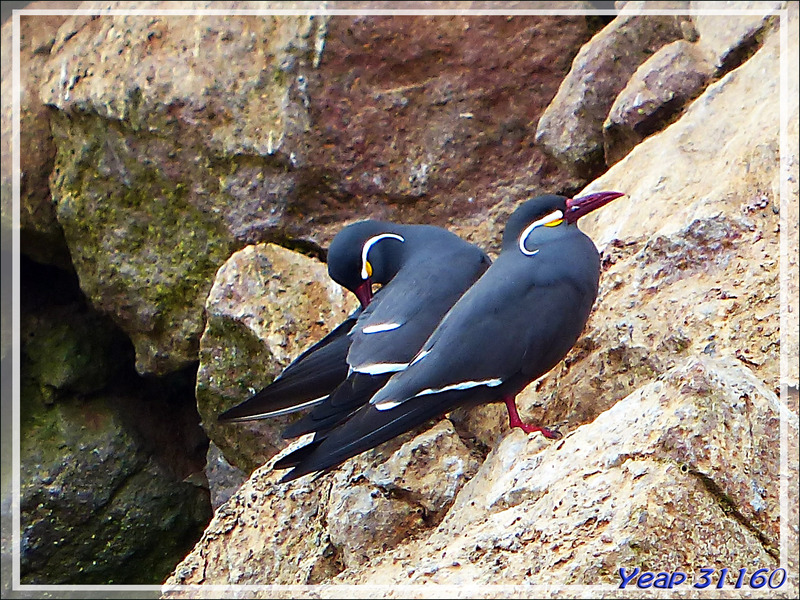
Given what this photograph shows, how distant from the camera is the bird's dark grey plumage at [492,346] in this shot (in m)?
2.84

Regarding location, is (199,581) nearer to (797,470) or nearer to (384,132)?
(797,470)

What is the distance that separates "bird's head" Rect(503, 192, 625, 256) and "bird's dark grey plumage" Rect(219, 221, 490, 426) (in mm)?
341

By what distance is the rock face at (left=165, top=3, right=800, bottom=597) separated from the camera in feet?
7.63

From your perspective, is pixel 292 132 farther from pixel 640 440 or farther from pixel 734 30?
pixel 640 440

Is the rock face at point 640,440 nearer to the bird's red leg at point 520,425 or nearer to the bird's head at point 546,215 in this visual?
the bird's red leg at point 520,425

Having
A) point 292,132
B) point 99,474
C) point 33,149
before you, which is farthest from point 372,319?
point 33,149

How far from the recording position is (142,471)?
5574 millimetres

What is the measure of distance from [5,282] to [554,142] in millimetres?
3649

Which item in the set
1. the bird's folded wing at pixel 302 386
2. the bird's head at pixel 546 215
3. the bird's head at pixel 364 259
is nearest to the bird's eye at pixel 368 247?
the bird's head at pixel 364 259

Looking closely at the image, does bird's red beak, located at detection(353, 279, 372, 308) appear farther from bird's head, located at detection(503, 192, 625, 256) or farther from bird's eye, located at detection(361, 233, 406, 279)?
bird's head, located at detection(503, 192, 625, 256)

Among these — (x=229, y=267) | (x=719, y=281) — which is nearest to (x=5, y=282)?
(x=229, y=267)

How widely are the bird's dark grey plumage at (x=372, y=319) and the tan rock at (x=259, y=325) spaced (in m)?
0.33

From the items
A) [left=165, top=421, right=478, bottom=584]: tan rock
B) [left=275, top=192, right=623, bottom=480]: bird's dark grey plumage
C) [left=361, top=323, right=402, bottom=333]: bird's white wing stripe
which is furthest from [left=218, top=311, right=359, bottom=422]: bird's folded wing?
[left=275, top=192, right=623, bottom=480]: bird's dark grey plumage

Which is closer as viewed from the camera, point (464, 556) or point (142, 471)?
point (464, 556)
